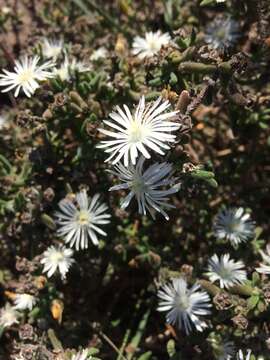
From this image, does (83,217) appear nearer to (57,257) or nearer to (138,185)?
(57,257)

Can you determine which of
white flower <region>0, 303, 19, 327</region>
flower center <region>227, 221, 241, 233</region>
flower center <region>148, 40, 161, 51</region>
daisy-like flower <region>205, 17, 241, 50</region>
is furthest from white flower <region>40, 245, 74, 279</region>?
daisy-like flower <region>205, 17, 241, 50</region>

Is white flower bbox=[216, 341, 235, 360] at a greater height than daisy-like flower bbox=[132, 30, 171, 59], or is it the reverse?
daisy-like flower bbox=[132, 30, 171, 59]

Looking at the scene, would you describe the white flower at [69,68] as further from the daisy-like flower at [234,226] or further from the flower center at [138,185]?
the daisy-like flower at [234,226]

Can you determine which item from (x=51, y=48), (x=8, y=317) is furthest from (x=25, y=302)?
(x=51, y=48)

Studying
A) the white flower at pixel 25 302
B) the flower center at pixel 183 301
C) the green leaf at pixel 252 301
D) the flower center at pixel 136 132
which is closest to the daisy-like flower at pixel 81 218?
the white flower at pixel 25 302

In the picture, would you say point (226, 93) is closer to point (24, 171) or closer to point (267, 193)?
point (267, 193)

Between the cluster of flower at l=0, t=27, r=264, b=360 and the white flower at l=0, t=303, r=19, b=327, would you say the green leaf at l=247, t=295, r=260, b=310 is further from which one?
the white flower at l=0, t=303, r=19, b=327
